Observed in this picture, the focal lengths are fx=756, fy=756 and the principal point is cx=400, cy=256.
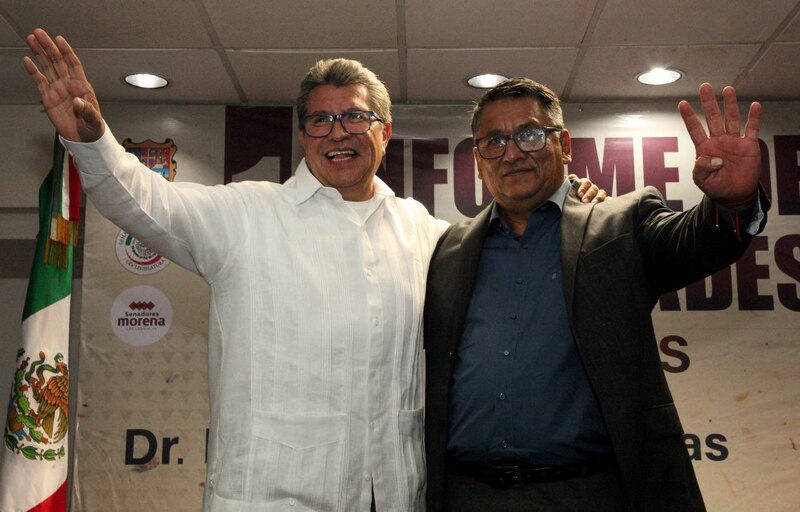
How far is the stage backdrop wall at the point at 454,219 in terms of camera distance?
4215 millimetres

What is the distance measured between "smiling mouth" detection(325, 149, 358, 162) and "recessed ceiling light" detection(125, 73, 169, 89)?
249cm

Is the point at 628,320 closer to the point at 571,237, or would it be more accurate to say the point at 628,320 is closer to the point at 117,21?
the point at 571,237

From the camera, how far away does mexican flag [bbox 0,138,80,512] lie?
313 centimetres

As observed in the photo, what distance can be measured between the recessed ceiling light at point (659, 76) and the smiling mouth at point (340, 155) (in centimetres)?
263

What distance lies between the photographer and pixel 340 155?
2.16m

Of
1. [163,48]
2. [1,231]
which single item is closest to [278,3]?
[163,48]

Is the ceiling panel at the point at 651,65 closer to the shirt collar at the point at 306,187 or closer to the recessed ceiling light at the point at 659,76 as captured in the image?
the recessed ceiling light at the point at 659,76

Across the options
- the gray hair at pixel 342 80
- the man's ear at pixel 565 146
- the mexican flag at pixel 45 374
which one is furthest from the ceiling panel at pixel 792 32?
the mexican flag at pixel 45 374

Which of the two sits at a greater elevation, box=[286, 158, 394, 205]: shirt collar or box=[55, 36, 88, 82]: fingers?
box=[55, 36, 88, 82]: fingers

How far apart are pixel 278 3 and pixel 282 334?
6.71 feet

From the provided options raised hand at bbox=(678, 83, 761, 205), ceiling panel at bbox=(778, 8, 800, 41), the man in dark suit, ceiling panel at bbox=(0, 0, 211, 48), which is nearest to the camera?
raised hand at bbox=(678, 83, 761, 205)

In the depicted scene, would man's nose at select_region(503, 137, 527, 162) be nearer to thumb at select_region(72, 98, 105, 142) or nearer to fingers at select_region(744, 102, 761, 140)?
fingers at select_region(744, 102, 761, 140)

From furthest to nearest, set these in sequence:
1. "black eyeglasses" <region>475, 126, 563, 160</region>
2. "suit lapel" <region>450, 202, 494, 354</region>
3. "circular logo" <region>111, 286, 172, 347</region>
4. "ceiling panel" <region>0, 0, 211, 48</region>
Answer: "circular logo" <region>111, 286, 172, 347</region> → "ceiling panel" <region>0, 0, 211, 48</region> → "black eyeglasses" <region>475, 126, 563, 160</region> → "suit lapel" <region>450, 202, 494, 354</region>

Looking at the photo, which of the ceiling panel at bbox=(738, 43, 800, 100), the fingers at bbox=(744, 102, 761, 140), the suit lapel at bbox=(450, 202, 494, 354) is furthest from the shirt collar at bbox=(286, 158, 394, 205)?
the ceiling panel at bbox=(738, 43, 800, 100)
